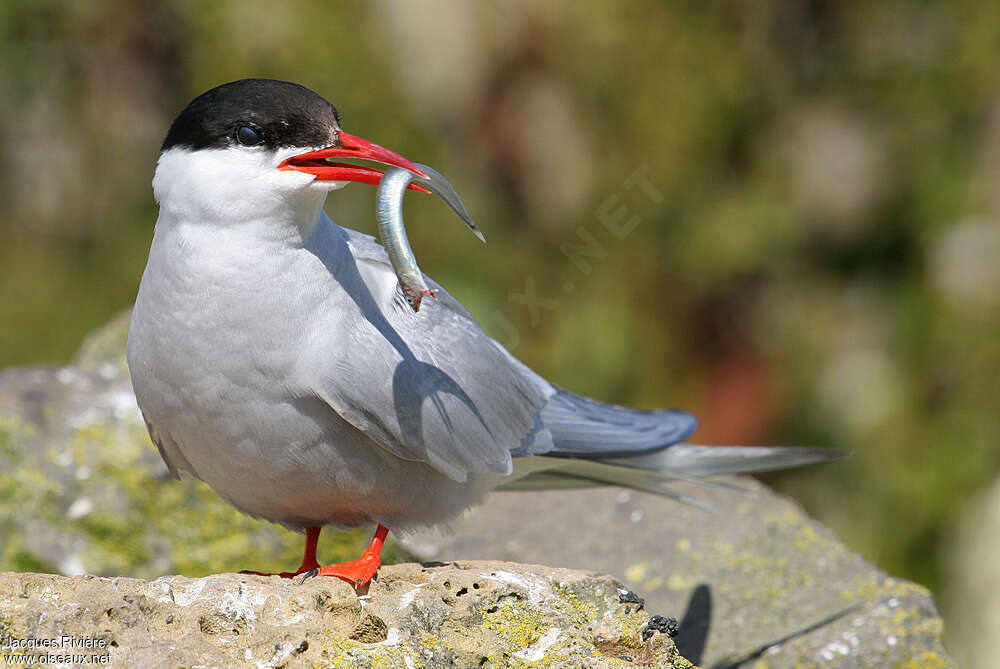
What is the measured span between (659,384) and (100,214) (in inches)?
145

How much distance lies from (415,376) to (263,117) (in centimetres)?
70

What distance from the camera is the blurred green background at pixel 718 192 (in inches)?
235

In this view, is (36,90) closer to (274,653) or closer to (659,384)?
(659,384)

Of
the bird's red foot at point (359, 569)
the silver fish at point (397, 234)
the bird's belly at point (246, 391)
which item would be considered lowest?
the bird's red foot at point (359, 569)

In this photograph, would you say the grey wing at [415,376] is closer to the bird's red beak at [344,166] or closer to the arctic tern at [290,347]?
the arctic tern at [290,347]

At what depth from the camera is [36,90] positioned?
7102mm

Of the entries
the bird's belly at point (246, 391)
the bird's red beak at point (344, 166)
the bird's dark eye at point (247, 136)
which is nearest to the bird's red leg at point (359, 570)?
the bird's belly at point (246, 391)

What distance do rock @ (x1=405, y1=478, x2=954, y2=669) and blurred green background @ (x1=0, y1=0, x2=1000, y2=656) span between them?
194 centimetres

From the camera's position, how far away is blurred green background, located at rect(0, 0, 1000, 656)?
5977 mm

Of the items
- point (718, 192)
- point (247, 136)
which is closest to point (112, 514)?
point (247, 136)

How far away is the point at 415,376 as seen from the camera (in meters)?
2.71

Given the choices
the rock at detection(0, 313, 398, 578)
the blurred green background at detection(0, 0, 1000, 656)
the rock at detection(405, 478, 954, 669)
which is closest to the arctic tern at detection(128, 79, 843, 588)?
the rock at detection(405, 478, 954, 669)

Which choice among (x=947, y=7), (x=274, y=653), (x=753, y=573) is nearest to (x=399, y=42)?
(x=947, y=7)

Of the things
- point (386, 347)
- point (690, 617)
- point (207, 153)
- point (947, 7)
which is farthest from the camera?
point (947, 7)
